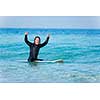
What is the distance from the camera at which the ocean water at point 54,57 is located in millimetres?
2672

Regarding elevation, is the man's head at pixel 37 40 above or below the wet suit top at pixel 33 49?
above

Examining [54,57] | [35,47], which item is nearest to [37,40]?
[35,47]

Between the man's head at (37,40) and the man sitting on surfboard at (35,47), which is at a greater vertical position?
the man's head at (37,40)

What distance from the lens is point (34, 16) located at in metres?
2.69

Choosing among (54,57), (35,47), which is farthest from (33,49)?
(54,57)

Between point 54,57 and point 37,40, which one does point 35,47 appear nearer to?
point 37,40

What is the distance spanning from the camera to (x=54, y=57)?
2.70 metres

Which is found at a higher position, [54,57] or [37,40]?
[37,40]

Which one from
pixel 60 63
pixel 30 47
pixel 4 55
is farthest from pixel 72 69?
pixel 4 55

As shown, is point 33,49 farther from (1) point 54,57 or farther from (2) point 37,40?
(1) point 54,57

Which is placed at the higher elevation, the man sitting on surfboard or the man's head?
the man's head

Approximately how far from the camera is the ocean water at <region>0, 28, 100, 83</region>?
267 centimetres
